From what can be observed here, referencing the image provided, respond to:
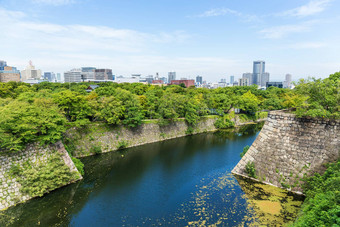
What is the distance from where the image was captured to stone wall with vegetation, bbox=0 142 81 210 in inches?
616

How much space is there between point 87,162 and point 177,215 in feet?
48.9

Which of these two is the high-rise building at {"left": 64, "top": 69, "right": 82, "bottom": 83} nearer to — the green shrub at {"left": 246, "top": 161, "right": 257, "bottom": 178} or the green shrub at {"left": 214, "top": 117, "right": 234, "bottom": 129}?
the green shrub at {"left": 214, "top": 117, "right": 234, "bottom": 129}

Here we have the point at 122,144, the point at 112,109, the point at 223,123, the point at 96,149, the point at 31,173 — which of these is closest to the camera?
the point at 31,173

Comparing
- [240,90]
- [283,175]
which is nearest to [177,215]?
[283,175]

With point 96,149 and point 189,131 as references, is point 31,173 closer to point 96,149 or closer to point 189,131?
point 96,149

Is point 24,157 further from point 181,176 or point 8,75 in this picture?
point 8,75

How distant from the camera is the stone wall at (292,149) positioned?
15.9 m

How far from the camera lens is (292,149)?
17328mm

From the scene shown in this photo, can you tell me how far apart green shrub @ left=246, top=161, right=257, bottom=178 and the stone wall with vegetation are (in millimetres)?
17358

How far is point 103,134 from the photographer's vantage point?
94.5 feet

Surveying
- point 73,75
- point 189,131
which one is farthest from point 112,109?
point 73,75

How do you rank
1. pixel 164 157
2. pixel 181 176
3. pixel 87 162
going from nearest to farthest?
1. pixel 181 176
2. pixel 87 162
3. pixel 164 157

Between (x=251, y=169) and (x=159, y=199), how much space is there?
9324mm

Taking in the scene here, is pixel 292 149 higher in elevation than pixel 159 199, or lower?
higher
